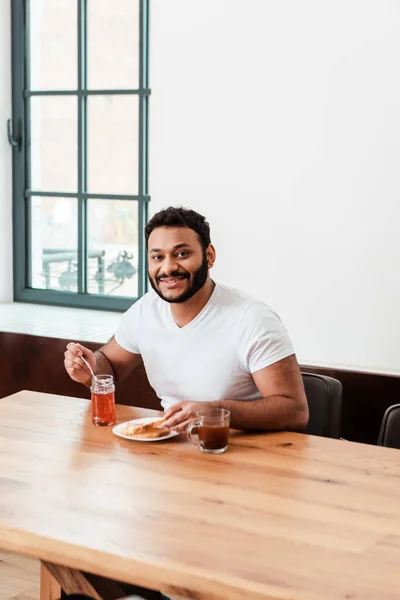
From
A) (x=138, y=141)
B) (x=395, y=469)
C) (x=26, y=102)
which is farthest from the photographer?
(x=26, y=102)

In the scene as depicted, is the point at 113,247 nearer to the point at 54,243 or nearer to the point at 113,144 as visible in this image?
the point at 54,243

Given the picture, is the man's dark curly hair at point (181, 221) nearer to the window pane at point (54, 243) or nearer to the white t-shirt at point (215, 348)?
the white t-shirt at point (215, 348)

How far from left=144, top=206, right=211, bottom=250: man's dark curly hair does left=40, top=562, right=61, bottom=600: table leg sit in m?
→ 0.96

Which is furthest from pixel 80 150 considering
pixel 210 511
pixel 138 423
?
pixel 210 511

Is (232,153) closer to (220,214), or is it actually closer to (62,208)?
(220,214)

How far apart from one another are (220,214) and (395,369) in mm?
842

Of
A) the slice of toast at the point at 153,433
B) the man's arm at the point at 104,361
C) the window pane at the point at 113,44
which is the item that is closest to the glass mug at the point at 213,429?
the slice of toast at the point at 153,433

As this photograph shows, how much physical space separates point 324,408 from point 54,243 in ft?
6.00

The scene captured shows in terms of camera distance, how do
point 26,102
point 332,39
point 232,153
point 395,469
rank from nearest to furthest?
1. point 395,469
2. point 332,39
3. point 232,153
4. point 26,102

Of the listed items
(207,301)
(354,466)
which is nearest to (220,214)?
(207,301)

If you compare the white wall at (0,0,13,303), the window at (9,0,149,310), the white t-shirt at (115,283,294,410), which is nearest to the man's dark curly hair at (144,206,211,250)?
the white t-shirt at (115,283,294,410)

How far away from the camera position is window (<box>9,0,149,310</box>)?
11.6 ft

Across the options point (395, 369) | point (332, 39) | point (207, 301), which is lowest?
point (395, 369)

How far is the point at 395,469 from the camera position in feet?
5.95
